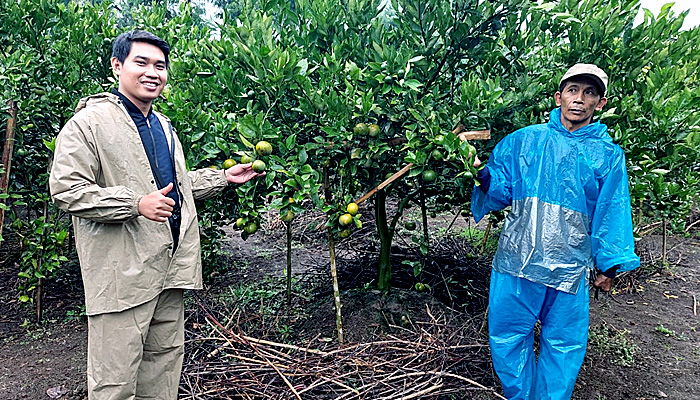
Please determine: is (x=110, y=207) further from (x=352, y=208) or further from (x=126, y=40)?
(x=352, y=208)

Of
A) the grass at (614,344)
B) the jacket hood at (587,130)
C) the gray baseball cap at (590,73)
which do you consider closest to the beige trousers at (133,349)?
the jacket hood at (587,130)

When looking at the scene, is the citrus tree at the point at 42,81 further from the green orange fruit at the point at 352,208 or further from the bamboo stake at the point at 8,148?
the green orange fruit at the point at 352,208

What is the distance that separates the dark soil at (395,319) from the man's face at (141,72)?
1.76m

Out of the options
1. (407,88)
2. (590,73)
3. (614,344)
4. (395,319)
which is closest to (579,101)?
(590,73)

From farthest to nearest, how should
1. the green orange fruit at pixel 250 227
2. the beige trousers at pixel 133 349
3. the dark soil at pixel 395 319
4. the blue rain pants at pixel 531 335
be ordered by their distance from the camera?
1. the dark soil at pixel 395 319
2. the green orange fruit at pixel 250 227
3. the blue rain pants at pixel 531 335
4. the beige trousers at pixel 133 349

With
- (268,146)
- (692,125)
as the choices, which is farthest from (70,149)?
(692,125)

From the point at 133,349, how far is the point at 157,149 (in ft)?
2.92

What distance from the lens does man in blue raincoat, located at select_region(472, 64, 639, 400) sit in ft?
8.02

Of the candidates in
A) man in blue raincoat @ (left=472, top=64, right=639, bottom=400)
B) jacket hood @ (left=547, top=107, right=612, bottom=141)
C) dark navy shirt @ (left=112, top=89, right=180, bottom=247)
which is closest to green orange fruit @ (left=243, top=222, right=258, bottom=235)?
dark navy shirt @ (left=112, top=89, right=180, bottom=247)

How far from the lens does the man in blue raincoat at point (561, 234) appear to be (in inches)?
96.3

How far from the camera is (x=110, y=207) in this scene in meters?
1.85

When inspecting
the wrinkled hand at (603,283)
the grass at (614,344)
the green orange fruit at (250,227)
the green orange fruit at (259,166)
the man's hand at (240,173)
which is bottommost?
the grass at (614,344)

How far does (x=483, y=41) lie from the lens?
9.55ft

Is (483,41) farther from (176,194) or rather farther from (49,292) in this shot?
(49,292)
